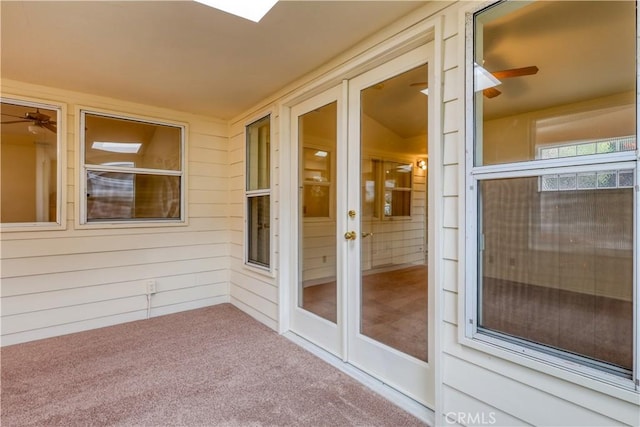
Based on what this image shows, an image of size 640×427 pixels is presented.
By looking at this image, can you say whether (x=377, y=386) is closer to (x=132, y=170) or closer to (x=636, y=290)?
(x=636, y=290)

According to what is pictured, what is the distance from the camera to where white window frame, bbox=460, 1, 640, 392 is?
1126 mm

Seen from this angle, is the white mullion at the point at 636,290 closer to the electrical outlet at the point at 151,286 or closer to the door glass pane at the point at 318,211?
the door glass pane at the point at 318,211

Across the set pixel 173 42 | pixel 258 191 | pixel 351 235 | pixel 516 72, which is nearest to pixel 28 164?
pixel 173 42

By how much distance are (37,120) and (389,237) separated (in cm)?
338

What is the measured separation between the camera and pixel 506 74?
151cm

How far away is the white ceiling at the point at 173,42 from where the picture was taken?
1742mm

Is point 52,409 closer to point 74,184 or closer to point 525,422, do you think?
point 74,184

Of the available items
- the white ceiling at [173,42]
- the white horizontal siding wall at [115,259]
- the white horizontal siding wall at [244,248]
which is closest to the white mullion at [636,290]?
the white ceiling at [173,42]

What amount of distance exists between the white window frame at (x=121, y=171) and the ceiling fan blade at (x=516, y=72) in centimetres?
320

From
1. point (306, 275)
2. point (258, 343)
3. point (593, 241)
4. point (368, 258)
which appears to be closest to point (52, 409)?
point (258, 343)

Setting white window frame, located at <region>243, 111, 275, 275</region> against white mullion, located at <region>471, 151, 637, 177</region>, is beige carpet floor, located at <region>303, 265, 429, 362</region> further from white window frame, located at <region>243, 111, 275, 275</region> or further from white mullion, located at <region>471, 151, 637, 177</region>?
white mullion, located at <region>471, 151, 637, 177</region>

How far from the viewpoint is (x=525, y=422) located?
54.1 inches

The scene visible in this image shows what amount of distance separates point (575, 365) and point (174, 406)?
2.12 meters

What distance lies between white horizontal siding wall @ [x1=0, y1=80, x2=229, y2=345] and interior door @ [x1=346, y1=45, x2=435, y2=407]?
2139 mm
